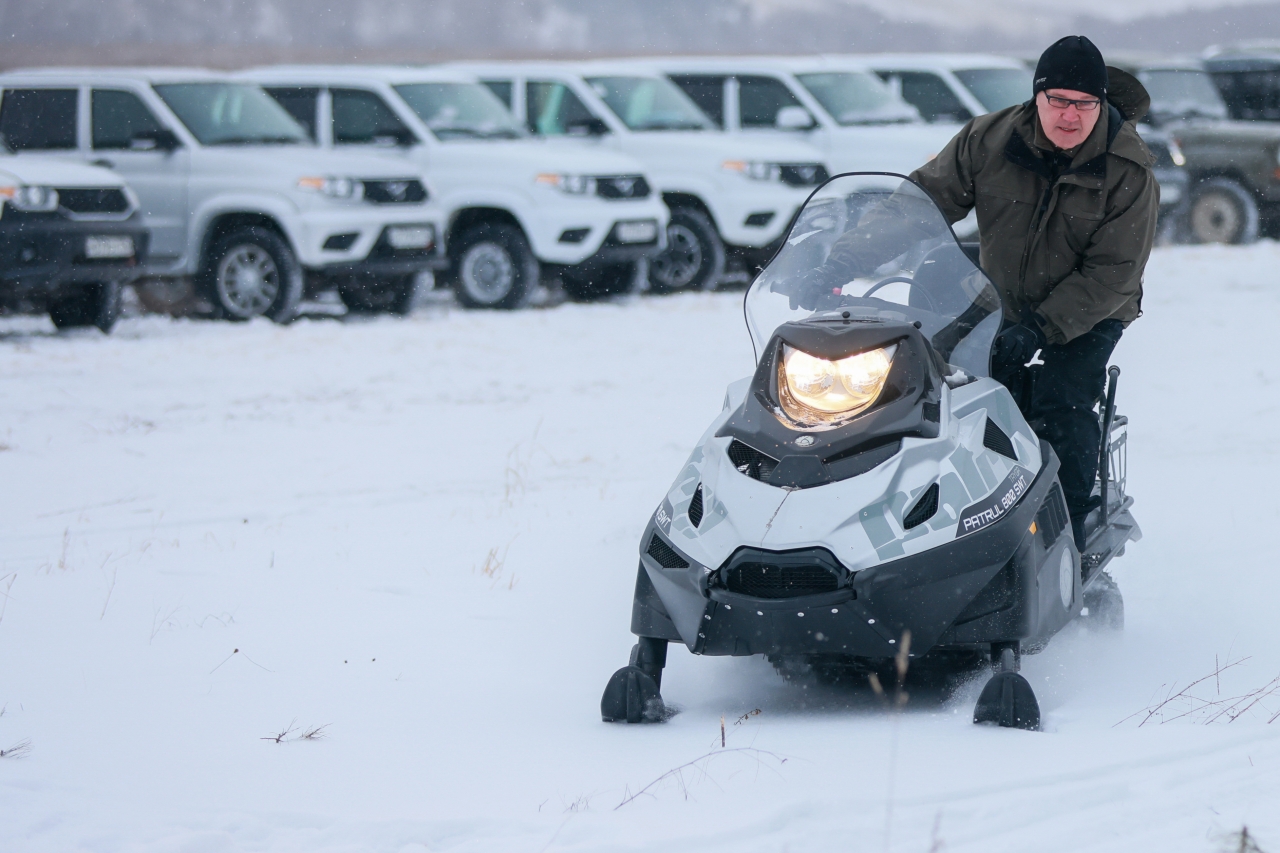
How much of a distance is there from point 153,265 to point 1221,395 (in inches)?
326

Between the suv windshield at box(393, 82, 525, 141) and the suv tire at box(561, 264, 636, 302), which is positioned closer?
the suv windshield at box(393, 82, 525, 141)

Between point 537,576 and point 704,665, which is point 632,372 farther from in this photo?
point 704,665

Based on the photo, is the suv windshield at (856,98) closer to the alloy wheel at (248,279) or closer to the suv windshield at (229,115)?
the suv windshield at (229,115)

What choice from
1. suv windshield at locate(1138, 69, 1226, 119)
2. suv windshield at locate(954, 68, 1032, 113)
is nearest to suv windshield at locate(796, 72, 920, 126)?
suv windshield at locate(954, 68, 1032, 113)

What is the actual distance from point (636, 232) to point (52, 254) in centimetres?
505

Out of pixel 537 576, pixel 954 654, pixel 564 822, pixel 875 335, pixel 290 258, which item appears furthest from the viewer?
pixel 290 258

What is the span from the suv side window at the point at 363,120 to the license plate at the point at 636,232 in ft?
6.61

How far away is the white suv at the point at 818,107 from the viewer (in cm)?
1580

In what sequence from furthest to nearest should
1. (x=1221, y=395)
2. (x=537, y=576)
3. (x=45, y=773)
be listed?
(x=1221, y=395) < (x=537, y=576) < (x=45, y=773)

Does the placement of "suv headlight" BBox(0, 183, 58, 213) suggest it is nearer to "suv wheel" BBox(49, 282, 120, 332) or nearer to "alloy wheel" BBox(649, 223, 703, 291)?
"suv wheel" BBox(49, 282, 120, 332)

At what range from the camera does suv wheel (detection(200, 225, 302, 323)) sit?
12.7m

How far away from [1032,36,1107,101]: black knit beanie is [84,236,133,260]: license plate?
8824 millimetres

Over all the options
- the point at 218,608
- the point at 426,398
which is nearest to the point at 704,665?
the point at 218,608

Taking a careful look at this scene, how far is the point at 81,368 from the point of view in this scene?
403 inches
